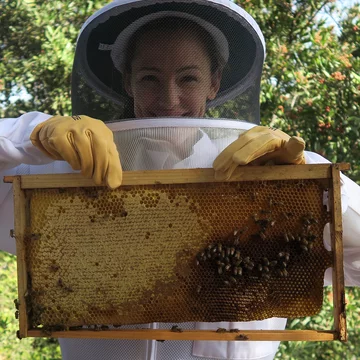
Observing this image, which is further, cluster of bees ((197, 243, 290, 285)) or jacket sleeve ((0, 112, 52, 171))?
jacket sleeve ((0, 112, 52, 171))

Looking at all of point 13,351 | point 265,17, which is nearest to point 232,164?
point 265,17

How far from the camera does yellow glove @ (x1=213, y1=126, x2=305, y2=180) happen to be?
4.88 feet

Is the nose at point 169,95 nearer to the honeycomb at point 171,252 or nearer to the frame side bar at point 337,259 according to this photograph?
the honeycomb at point 171,252

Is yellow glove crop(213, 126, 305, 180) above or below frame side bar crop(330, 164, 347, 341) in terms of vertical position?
above

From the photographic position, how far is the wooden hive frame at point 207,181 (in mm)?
1538

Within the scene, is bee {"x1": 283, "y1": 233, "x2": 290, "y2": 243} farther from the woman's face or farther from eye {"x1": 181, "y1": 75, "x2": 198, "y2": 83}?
eye {"x1": 181, "y1": 75, "x2": 198, "y2": 83}

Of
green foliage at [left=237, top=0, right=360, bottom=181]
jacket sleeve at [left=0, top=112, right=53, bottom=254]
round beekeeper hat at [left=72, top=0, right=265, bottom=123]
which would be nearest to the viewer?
jacket sleeve at [left=0, top=112, right=53, bottom=254]

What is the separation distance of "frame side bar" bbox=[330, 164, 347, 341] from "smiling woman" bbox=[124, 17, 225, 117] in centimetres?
57

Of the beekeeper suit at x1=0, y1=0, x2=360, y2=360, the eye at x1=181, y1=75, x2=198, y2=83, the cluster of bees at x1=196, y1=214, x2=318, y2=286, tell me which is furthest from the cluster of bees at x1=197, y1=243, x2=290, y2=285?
the eye at x1=181, y1=75, x2=198, y2=83

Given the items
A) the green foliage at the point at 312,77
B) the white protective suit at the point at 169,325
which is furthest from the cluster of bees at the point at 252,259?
the green foliage at the point at 312,77

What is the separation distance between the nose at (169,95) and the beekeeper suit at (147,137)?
0.49ft

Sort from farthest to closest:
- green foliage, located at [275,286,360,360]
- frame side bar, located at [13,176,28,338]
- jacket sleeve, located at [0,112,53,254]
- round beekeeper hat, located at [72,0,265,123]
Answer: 1. green foliage, located at [275,286,360,360]
2. round beekeeper hat, located at [72,0,265,123]
3. jacket sleeve, located at [0,112,53,254]
4. frame side bar, located at [13,176,28,338]

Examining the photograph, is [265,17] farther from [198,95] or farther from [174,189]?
[174,189]

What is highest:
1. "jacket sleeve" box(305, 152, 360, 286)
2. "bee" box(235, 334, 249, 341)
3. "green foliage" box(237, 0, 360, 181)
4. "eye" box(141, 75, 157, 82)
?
"green foliage" box(237, 0, 360, 181)
